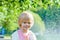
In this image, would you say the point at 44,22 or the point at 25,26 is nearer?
the point at 25,26

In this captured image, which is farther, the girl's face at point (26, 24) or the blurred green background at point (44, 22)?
the blurred green background at point (44, 22)

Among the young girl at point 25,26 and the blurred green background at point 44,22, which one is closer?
the young girl at point 25,26

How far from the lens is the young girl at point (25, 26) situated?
0.90 metres

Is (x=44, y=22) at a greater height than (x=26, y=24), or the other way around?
(x=26, y=24)

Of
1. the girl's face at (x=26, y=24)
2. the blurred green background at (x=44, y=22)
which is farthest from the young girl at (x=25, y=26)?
the blurred green background at (x=44, y=22)

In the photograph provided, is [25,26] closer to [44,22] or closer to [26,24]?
[26,24]

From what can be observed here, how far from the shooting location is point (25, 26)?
91cm

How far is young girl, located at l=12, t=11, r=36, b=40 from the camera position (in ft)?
2.96

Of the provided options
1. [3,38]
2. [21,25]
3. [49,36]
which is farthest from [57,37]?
[21,25]

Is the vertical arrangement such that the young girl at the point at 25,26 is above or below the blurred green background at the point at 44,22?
above

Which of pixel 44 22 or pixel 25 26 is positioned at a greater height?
pixel 25 26

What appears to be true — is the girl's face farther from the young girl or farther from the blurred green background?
the blurred green background

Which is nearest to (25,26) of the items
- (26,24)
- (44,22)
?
(26,24)

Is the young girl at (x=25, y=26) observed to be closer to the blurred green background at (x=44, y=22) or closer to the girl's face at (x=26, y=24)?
the girl's face at (x=26, y=24)
